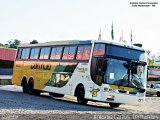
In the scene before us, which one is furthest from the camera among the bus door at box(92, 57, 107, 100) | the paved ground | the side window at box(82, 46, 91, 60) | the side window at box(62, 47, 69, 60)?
the side window at box(62, 47, 69, 60)

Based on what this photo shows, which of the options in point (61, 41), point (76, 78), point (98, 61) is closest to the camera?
point (98, 61)

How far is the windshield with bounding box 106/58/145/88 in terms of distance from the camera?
20219 millimetres

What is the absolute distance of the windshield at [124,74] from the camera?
2022cm

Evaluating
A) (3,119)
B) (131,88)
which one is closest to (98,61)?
(131,88)

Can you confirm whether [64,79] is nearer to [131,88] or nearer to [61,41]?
[61,41]

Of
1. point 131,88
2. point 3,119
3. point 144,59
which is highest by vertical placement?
point 144,59

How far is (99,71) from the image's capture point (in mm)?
20297

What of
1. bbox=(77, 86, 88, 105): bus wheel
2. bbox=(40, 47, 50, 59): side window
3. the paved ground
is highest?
bbox=(40, 47, 50, 59): side window

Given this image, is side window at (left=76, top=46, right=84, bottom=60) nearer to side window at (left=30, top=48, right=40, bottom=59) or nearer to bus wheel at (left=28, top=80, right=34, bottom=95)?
side window at (left=30, top=48, right=40, bottom=59)

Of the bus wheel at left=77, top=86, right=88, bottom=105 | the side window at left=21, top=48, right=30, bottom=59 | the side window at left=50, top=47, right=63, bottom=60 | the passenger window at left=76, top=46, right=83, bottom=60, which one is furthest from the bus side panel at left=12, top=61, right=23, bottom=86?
the bus wheel at left=77, top=86, right=88, bottom=105

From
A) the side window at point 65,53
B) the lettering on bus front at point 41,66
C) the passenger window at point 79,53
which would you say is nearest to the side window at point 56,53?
the side window at point 65,53

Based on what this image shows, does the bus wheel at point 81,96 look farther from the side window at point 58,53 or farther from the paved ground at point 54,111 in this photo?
the side window at point 58,53

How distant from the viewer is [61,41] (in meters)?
24.7

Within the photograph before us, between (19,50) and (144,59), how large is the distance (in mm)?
11627
